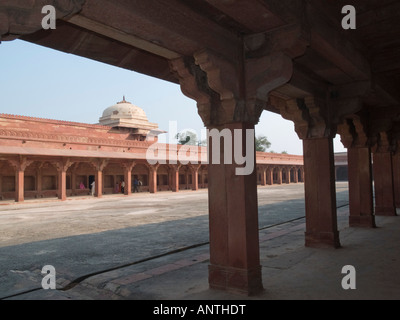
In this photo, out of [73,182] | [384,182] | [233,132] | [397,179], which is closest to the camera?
[233,132]

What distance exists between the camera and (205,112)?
381 centimetres

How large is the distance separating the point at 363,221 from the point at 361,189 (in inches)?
29.6

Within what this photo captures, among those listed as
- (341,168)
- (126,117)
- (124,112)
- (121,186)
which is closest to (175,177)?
(121,186)

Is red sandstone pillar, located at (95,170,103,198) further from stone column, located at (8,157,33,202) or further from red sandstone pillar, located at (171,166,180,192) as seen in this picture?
red sandstone pillar, located at (171,166,180,192)

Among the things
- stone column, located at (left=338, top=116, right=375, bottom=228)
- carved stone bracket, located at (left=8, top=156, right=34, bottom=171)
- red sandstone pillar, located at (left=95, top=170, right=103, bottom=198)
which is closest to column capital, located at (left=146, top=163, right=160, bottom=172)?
red sandstone pillar, located at (left=95, top=170, right=103, bottom=198)

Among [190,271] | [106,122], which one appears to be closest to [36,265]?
[190,271]

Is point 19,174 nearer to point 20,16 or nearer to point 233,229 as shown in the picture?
point 233,229

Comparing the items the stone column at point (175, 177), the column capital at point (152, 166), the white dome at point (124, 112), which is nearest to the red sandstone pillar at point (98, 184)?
the column capital at point (152, 166)

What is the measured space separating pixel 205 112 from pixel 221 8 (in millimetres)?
1163

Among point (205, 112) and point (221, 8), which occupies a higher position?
point (221, 8)

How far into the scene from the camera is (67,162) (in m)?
20.3

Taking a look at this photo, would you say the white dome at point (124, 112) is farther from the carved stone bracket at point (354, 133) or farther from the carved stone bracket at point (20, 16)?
the carved stone bracket at point (20, 16)

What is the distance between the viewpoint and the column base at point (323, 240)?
5.83 meters
